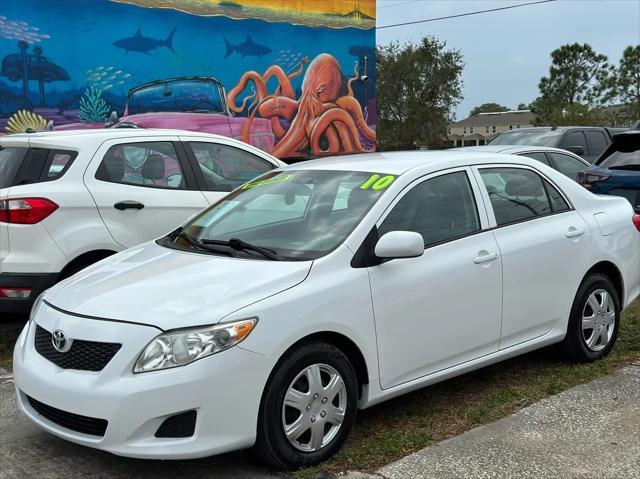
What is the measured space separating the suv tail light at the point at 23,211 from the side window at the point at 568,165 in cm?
695

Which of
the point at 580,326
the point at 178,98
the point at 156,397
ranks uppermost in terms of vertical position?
the point at 178,98

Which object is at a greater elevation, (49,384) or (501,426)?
(49,384)

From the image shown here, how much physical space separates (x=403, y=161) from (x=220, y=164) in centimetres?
250

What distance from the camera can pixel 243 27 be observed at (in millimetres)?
15227

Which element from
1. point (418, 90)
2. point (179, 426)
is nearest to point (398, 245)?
point (179, 426)

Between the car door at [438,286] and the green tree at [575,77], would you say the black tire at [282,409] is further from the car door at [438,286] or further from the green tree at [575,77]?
the green tree at [575,77]

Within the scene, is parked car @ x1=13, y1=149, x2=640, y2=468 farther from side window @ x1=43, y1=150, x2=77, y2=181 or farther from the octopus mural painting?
the octopus mural painting

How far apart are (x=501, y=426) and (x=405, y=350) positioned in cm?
73

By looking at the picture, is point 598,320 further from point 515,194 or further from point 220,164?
point 220,164

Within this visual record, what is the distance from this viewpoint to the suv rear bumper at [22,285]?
17.0ft

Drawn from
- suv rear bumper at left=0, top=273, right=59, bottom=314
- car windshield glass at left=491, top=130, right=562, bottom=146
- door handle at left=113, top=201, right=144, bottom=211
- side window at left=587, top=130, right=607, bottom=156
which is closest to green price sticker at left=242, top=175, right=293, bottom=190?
door handle at left=113, top=201, right=144, bottom=211

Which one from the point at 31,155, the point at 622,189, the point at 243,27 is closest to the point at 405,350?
the point at 31,155

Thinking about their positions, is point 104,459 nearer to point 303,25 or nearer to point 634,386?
point 634,386

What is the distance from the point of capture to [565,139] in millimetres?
12297
